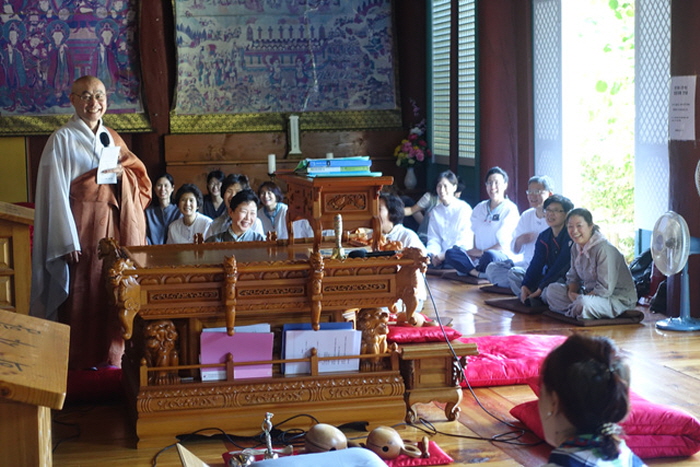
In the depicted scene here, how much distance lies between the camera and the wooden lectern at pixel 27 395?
1671 millimetres

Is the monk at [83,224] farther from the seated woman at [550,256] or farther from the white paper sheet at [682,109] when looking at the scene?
the white paper sheet at [682,109]

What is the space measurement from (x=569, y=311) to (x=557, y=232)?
0.65m

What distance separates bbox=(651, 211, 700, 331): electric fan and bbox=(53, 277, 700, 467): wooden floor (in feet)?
0.43

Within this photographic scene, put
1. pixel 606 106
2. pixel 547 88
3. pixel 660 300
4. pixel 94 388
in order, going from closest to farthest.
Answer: pixel 94 388 → pixel 660 300 → pixel 547 88 → pixel 606 106

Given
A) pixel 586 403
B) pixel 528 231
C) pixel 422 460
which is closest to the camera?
pixel 586 403

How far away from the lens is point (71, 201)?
15.6 ft

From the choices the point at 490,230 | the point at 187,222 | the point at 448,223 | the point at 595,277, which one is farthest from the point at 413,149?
the point at 595,277

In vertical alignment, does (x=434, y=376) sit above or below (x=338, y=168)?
below

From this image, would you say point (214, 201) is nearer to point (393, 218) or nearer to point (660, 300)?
point (393, 218)

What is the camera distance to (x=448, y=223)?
8.30m

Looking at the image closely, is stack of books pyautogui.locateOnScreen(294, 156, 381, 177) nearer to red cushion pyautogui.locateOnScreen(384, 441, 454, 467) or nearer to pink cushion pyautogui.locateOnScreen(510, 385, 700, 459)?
red cushion pyautogui.locateOnScreen(384, 441, 454, 467)

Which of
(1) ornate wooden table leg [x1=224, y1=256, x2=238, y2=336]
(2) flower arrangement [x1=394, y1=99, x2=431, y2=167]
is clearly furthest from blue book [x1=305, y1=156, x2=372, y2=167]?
(2) flower arrangement [x1=394, y1=99, x2=431, y2=167]

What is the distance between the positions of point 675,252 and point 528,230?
6.02 ft

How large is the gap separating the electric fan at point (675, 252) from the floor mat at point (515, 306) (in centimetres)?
81
